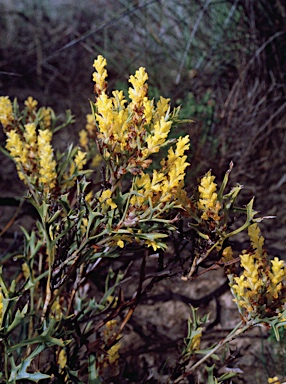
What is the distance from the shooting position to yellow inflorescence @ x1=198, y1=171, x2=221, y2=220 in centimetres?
A: 81

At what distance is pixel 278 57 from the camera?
7.22 feet

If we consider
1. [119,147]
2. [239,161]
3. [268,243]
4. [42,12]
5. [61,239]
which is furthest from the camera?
[42,12]

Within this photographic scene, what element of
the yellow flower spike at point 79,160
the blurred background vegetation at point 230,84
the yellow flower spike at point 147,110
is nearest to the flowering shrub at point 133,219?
the yellow flower spike at point 147,110

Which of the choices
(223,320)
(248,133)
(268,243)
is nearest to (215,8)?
(248,133)

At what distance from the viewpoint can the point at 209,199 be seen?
2.68 ft

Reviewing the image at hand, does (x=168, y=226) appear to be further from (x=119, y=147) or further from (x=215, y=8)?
(x=215, y=8)

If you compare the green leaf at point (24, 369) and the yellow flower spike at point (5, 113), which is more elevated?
the yellow flower spike at point (5, 113)

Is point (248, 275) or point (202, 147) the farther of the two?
point (202, 147)

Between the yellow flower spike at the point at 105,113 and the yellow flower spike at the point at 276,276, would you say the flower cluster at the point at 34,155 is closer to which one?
the yellow flower spike at the point at 105,113

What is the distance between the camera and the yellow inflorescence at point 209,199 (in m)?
0.81

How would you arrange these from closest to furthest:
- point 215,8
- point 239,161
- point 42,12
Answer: point 239,161
point 215,8
point 42,12

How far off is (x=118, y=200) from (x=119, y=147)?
9 cm

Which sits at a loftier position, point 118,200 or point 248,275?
point 118,200

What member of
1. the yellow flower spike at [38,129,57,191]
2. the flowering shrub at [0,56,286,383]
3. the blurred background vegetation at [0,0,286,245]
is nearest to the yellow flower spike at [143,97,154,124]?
the flowering shrub at [0,56,286,383]
